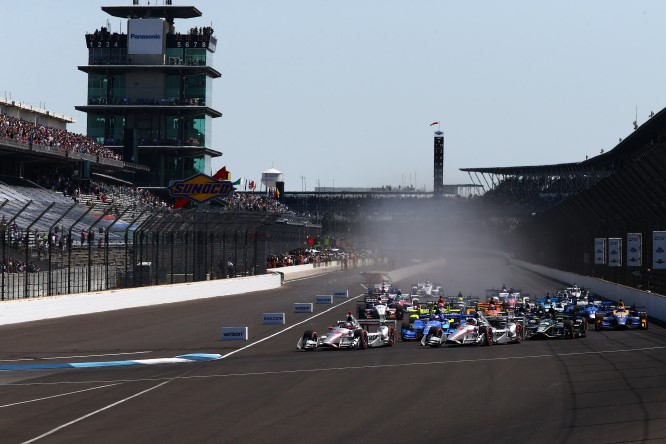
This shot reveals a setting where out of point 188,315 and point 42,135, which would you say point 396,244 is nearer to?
point 42,135

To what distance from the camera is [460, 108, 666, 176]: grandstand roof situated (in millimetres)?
85438

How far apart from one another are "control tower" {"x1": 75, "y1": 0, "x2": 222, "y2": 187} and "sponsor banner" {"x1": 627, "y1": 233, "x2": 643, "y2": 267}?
6474cm

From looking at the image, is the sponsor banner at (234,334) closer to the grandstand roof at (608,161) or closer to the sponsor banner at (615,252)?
the sponsor banner at (615,252)

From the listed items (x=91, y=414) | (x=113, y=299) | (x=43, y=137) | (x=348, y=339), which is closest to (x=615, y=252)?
(x=113, y=299)

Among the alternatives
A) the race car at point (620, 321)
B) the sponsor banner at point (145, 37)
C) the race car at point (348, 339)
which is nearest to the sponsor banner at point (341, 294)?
the race car at point (620, 321)

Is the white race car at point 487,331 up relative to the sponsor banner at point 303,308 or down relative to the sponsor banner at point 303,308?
up

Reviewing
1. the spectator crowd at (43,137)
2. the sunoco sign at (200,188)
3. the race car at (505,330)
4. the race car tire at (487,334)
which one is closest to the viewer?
the race car tire at (487,334)

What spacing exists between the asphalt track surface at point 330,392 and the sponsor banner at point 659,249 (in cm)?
763

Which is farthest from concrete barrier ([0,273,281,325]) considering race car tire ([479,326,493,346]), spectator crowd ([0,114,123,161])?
spectator crowd ([0,114,123,161])

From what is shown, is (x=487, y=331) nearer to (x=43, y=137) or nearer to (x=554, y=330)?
(x=554, y=330)

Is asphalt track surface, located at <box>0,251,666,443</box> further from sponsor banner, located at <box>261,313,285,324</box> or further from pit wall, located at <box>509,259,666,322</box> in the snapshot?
pit wall, located at <box>509,259,666,322</box>

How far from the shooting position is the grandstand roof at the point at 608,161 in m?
85.4

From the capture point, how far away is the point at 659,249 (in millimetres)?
36438

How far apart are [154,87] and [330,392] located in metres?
88.9
